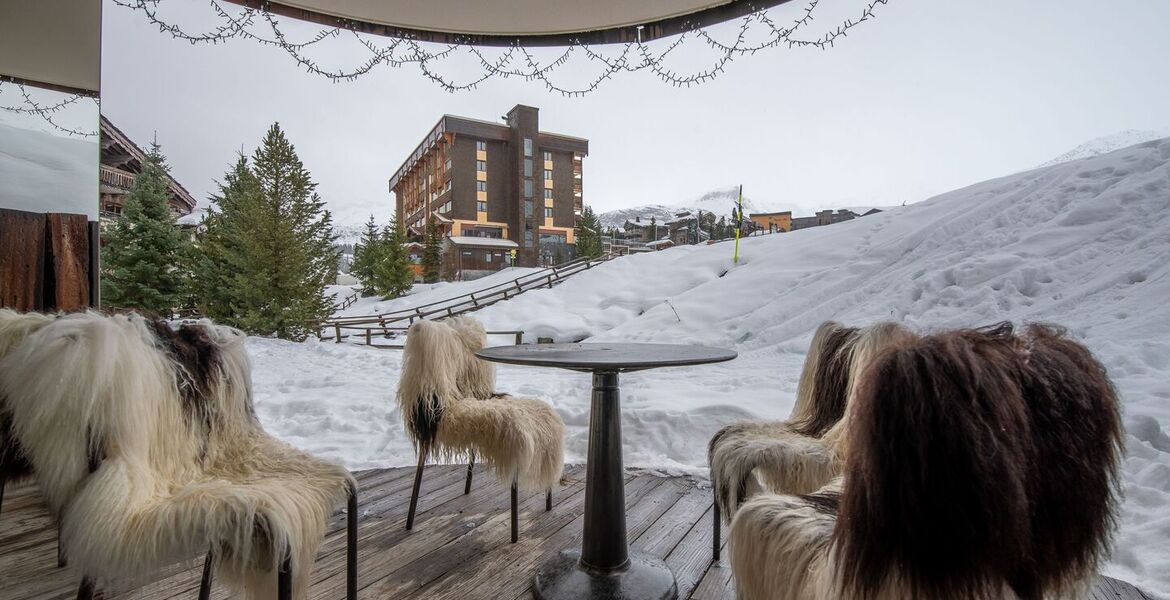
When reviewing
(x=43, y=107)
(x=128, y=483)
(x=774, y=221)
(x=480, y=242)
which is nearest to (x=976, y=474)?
(x=128, y=483)

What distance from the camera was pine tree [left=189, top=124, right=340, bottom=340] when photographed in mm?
9062

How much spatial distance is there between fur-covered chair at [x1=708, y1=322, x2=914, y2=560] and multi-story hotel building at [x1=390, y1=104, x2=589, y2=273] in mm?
20714

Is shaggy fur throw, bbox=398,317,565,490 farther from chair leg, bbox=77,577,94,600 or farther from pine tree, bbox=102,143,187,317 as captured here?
pine tree, bbox=102,143,187,317

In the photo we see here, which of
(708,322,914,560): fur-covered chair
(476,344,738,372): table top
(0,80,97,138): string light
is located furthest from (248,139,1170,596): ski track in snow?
(0,80,97,138): string light

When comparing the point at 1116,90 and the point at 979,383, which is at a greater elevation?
the point at 1116,90

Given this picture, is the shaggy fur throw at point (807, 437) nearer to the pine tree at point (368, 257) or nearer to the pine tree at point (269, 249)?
the pine tree at point (269, 249)

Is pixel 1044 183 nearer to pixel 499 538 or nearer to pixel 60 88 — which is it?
pixel 499 538

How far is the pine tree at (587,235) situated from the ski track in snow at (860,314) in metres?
9.16

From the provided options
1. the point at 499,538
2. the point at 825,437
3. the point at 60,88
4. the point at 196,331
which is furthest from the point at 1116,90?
the point at 60,88

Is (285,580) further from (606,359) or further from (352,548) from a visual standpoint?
(606,359)

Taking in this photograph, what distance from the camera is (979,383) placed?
2.22 feet

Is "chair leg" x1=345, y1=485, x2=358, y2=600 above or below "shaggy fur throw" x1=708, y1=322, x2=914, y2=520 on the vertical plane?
below

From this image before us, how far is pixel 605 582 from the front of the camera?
1.52m

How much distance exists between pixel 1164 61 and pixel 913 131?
2834 mm
